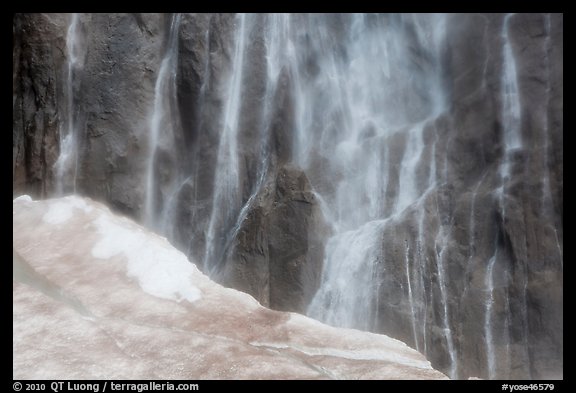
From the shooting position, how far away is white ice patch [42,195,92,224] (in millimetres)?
9876

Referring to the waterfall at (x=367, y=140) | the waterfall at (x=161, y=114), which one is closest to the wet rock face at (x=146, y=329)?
the waterfall at (x=161, y=114)

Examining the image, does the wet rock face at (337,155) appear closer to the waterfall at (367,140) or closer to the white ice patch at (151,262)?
the waterfall at (367,140)

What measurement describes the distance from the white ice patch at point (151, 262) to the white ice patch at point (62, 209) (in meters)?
0.80

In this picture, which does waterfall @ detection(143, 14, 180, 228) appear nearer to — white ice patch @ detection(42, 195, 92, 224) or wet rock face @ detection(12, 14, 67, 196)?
wet rock face @ detection(12, 14, 67, 196)

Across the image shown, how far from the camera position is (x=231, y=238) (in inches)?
503

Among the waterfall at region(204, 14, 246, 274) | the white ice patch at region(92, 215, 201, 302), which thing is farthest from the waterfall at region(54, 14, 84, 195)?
the white ice patch at region(92, 215, 201, 302)

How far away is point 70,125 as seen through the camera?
1352 centimetres

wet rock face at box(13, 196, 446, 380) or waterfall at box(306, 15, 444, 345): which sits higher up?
waterfall at box(306, 15, 444, 345)

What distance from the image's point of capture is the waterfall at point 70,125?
1305cm

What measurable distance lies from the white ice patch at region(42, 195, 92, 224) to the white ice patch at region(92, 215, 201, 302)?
0.80 metres

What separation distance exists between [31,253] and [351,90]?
8.74 m

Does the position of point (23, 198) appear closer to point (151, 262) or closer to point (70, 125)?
point (70, 125)

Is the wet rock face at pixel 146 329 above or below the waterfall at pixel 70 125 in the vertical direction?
below

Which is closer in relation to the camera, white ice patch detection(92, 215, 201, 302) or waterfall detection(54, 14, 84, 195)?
white ice patch detection(92, 215, 201, 302)
